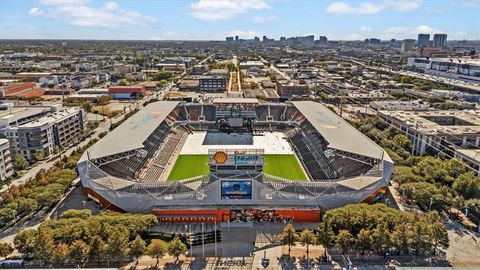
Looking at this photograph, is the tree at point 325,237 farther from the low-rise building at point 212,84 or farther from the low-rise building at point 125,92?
the low-rise building at point 212,84

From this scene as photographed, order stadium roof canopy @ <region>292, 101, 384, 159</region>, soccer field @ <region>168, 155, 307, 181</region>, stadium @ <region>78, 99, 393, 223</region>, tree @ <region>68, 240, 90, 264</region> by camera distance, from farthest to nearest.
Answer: soccer field @ <region>168, 155, 307, 181</region>, stadium roof canopy @ <region>292, 101, 384, 159</region>, stadium @ <region>78, 99, 393, 223</region>, tree @ <region>68, 240, 90, 264</region>

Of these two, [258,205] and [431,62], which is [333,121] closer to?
[258,205]

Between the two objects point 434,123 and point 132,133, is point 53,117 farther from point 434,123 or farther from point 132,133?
point 434,123

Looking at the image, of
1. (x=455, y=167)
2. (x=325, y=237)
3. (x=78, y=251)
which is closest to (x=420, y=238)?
(x=325, y=237)

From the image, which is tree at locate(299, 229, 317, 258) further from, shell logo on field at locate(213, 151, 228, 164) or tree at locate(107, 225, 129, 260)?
tree at locate(107, 225, 129, 260)

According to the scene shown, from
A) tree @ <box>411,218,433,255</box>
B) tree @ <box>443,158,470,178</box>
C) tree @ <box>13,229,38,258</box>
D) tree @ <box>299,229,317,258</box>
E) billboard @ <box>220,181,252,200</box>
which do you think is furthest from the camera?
tree @ <box>443,158,470,178</box>

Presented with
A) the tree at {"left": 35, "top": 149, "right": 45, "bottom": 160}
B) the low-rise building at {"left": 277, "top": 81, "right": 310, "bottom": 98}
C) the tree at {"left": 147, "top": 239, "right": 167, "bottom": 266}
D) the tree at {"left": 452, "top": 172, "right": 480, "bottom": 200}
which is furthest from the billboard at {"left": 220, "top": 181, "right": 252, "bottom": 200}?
the low-rise building at {"left": 277, "top": 81, "right": 310, "bottom": 98}
